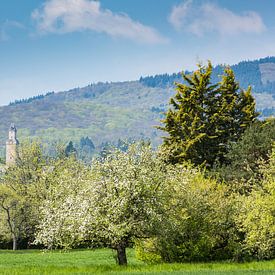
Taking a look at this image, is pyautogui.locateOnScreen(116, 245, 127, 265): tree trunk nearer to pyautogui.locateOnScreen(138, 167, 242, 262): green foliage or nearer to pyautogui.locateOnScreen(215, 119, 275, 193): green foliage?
pyautogui.locateOnScreen(138, 167, 242, 262): green foliage

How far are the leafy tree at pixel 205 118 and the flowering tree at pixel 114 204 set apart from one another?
101ft

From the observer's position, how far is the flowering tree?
114 feet

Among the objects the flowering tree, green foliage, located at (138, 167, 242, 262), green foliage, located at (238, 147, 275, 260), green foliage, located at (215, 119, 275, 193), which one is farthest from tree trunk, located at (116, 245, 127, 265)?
green foliage, located at (215, 119, 275, 193)

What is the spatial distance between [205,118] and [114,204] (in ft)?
122

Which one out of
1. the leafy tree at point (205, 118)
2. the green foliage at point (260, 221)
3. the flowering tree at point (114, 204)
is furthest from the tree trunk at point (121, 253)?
the leafy tree at point (205, 118)

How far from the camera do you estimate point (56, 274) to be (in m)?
30.3

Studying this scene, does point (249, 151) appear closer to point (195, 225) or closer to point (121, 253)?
point (195, 225)

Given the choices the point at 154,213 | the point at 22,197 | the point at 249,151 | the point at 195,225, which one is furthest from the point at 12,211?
the point at 154,213

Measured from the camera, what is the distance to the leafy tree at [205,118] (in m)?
67.9

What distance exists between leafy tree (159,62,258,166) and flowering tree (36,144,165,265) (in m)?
30.7

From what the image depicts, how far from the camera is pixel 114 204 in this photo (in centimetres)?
3428

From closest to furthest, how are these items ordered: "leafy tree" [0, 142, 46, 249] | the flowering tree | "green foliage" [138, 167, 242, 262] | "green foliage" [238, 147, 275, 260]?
the flowering tree
"green foliage" [238, 147, 275, 260]
"green foliage" [138, 167, 242, 262]
"leafy tree" [0, 142, 46, 249]

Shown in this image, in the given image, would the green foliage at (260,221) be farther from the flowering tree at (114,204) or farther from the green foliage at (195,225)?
the flowering tree at (114,204)

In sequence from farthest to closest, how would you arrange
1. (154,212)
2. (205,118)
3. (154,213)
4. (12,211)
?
(12,211) → (205,118) → (154,212) → (154,213)
